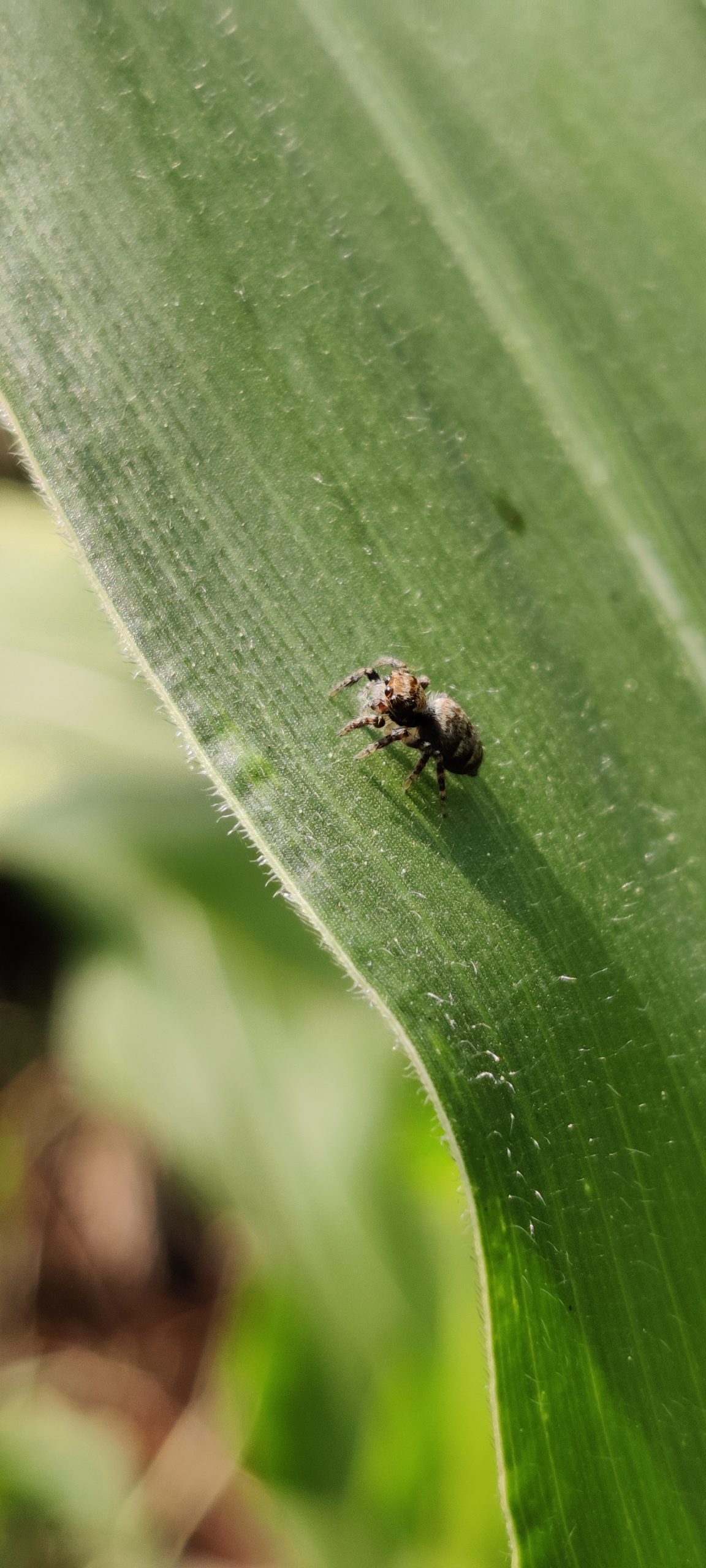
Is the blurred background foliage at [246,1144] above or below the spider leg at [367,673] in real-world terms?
below

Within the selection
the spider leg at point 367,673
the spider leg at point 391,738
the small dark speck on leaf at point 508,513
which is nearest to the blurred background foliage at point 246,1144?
the spider leg at point 391,738

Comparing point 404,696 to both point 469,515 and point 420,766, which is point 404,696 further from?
point 469,515

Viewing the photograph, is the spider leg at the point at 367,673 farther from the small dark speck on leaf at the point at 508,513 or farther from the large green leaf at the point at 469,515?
the small dark speck on leaf at the point at 508,513

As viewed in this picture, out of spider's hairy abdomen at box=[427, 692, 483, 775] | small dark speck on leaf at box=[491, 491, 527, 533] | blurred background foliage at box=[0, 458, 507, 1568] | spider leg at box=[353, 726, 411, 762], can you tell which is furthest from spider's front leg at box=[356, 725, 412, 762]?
blurred background foliage at box=[0, 458, 507, 1568]

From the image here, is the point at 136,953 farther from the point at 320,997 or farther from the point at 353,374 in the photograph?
the point at 353,374

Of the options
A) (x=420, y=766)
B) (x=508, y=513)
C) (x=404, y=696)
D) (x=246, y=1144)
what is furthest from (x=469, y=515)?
(x=246, y=1144)
